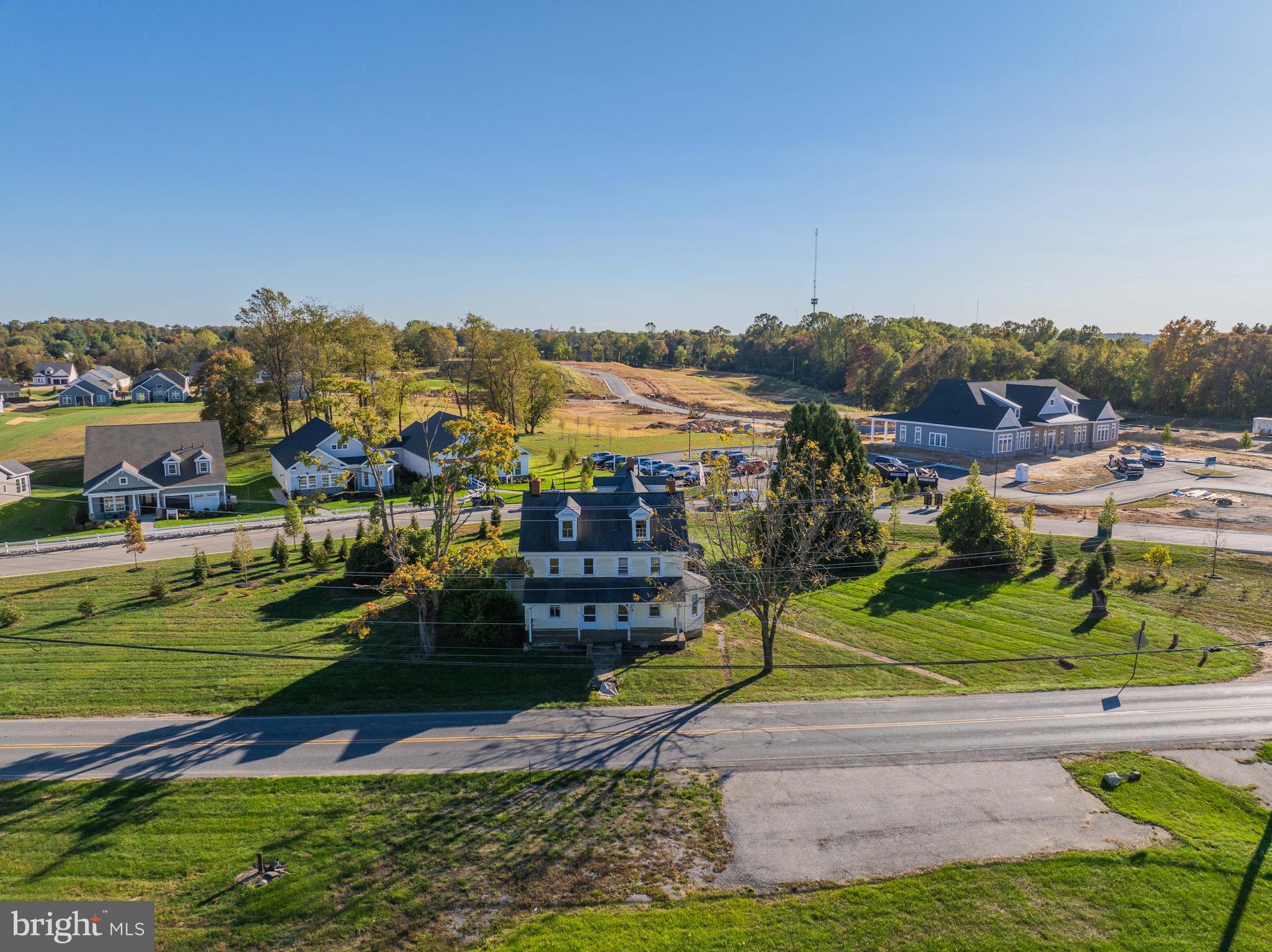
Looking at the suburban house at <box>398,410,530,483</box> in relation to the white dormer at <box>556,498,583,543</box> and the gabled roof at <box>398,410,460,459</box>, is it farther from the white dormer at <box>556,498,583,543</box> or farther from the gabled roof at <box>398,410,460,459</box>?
the white dormer at <box>556,498,583,543</box>

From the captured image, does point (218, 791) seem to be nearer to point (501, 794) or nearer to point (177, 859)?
point (177, 859)

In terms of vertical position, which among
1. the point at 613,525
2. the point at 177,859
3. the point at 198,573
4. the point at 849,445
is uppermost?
the point at 849,445

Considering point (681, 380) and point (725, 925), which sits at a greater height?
point (681, 380)

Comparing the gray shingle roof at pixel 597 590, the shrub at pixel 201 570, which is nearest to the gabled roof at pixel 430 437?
the shrub at pixel 201 570

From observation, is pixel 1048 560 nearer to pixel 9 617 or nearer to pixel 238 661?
pixel 238 661

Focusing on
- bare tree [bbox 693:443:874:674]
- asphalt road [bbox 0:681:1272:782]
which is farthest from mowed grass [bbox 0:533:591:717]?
bare tree [bbox 693:443:874:674]

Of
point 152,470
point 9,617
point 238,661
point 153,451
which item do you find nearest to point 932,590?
point 238,661

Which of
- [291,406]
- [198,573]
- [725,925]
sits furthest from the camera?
[291,406]

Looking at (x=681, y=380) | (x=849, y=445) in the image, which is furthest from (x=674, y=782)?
(x=681, y=380)
